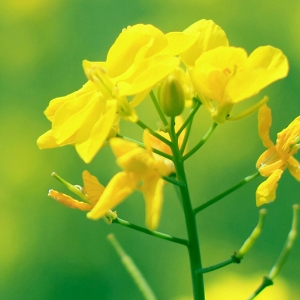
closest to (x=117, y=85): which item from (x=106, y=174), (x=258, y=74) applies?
(x=258, y=74)

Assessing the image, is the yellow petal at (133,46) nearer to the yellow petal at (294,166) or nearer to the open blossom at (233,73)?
the open blossom at (233,73)

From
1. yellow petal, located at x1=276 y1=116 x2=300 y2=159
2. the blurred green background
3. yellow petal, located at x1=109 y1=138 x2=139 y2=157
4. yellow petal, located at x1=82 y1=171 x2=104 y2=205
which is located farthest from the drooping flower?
the blurred green background

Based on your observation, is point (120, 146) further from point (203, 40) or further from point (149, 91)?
point (203, 40)

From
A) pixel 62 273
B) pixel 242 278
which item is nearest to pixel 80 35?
pixel 62 273

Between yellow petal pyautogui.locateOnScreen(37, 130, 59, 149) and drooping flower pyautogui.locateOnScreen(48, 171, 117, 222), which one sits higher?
yellow petal pyautogui.locateOnScreen(37, 130, 59, 149)

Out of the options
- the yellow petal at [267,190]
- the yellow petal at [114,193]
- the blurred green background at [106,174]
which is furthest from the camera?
the blurred green background at [106,174]

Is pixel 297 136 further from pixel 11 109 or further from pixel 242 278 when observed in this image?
pixel 11 109

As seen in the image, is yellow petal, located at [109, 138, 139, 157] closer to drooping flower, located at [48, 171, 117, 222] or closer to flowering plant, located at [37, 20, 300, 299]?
flowering plant, located at [37, 20, 300, 299]

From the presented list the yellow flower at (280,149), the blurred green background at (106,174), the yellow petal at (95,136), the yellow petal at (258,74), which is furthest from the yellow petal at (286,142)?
the blurred green background at (106,174)
